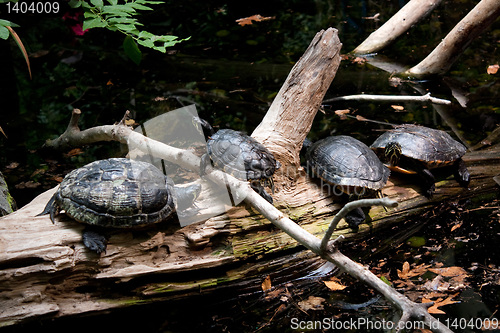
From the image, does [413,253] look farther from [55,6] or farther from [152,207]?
[55,6]

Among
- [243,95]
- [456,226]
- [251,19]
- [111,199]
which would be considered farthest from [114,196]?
[251,19]

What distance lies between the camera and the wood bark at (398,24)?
23.5ft

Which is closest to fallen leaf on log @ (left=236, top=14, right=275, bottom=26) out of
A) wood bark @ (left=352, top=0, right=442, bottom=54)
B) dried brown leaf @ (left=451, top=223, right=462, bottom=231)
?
wood bark @ (left=352, top=0, right=442, bottom=54)

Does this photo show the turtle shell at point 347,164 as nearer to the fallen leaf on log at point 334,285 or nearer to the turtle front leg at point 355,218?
the turtle front leg at point 355,218

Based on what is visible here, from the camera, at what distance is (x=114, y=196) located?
3.03m

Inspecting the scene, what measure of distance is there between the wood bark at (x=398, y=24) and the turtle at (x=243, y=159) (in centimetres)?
486

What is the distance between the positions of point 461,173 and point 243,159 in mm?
2254

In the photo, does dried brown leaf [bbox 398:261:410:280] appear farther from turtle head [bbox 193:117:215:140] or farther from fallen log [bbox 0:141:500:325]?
turtle head [bbox 193:117:215:140]

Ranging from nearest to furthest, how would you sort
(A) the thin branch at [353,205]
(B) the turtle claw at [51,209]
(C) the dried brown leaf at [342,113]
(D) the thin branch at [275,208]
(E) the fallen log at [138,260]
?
(A) the thin branch at [353,205], (D) the thin branch at [275,208], (E) the fallen log at [138,260], (B) the turtle claw at [51,209], (C) the dried brown leaf at [342,113]

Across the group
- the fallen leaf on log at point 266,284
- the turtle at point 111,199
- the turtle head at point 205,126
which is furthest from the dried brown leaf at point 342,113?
the turtle at point 111,199

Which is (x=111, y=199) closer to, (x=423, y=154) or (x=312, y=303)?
(x=312, y=303)

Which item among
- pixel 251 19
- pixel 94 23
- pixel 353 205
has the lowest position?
pixel 353 205

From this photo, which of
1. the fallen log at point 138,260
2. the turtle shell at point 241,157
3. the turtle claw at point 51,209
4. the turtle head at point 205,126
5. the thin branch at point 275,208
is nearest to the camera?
the thin branch at point 275,208

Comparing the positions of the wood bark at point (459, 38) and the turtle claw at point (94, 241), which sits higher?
the wood bark at point (459, 38)
